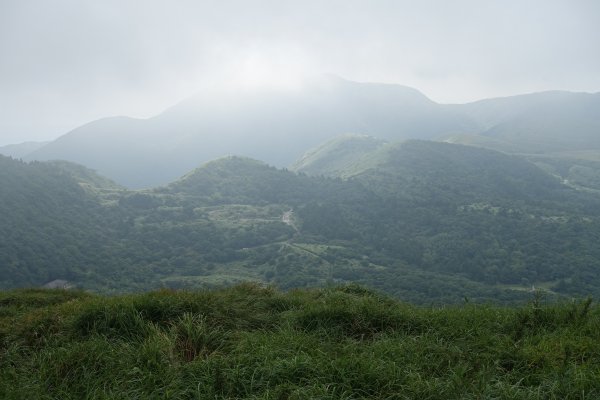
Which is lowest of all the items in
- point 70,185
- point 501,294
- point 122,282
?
point 501,294

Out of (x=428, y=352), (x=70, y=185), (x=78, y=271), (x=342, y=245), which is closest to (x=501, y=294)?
(x=342, y=245)

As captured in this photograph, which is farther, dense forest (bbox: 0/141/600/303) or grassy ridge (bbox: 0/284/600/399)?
dense forest (bbox: 0/141/600/303)

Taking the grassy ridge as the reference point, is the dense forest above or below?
below

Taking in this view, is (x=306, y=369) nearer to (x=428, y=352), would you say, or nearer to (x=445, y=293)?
(x=428, y=352)

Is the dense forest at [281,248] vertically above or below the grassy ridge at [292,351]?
below

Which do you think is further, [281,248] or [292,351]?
[281,248]

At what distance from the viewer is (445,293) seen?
108062mm

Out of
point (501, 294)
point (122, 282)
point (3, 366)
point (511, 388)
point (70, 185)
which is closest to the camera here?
point (511, 388)

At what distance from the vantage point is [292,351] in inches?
243

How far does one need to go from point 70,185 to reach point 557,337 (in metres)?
224

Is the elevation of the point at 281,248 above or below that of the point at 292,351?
below

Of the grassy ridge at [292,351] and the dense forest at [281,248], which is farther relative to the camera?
the dense forest at [281,248]

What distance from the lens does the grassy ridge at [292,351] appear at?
5230 mm

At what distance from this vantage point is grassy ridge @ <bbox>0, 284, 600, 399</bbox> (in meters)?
5.23
